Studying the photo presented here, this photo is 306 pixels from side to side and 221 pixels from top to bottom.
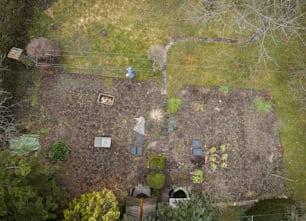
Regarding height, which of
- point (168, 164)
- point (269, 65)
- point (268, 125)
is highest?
point (269, 65)

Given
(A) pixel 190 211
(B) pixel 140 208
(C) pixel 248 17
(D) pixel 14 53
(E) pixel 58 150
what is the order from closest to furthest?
(A) pixel 190 211, (B) pixel 140 208, (D) pixel 14 53, (E) pixel 58 150, (C) pixel 248 17

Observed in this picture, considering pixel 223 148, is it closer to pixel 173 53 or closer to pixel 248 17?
pixel 173 53

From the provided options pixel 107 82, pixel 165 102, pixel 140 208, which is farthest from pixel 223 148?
pixel 107 82

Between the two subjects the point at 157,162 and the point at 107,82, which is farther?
the point at 107,82

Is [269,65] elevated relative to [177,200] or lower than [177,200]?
elevated

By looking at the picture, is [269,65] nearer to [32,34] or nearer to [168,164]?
[168,164]

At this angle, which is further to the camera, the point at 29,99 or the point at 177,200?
the point at 29,99

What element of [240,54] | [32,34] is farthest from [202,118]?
[32,34]
